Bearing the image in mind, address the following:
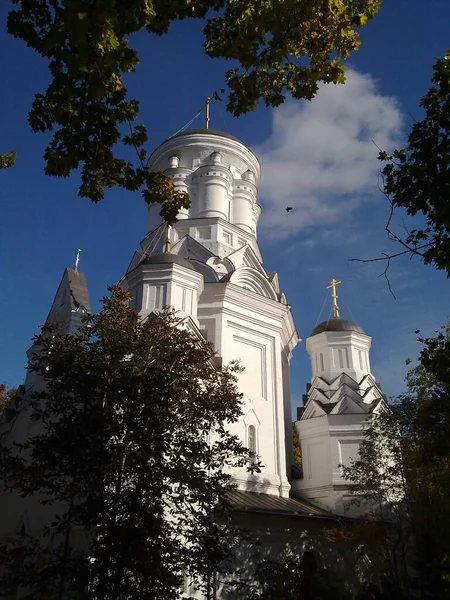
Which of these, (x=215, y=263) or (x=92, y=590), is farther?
(x=215, y=263)

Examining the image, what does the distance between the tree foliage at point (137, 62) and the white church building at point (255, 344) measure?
8.00m

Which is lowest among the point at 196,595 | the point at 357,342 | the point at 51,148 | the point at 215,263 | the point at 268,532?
the point at 196,595

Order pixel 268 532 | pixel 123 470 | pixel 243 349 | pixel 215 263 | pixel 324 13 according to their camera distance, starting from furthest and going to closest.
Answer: pixel 215 263 < pixel 243 349 < pixel 268 532 < pixel 123 470 < pixel 324 13

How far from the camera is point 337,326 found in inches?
898

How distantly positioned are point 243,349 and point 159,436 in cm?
1098

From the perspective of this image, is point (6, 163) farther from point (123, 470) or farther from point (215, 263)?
point (215, 263)

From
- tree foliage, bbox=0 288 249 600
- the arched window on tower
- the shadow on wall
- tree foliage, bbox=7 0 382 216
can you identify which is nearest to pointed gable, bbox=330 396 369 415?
the arched window on tower

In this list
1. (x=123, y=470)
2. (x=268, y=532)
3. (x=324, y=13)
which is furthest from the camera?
(x=268, y=532)

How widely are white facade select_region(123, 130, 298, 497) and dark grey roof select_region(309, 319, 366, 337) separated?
1.11 meters

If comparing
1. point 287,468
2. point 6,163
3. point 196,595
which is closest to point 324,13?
point 6,163

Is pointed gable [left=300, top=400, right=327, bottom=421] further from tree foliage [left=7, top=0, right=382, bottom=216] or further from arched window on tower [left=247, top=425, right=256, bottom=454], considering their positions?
tree foliage [left=7, top=0, right=382, bottom=216]

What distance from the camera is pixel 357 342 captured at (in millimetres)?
22484

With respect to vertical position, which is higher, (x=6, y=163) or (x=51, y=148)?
(x=6, y=163)

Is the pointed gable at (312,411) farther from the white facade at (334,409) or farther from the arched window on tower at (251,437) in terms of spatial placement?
the arched window on tower at (251,437)
